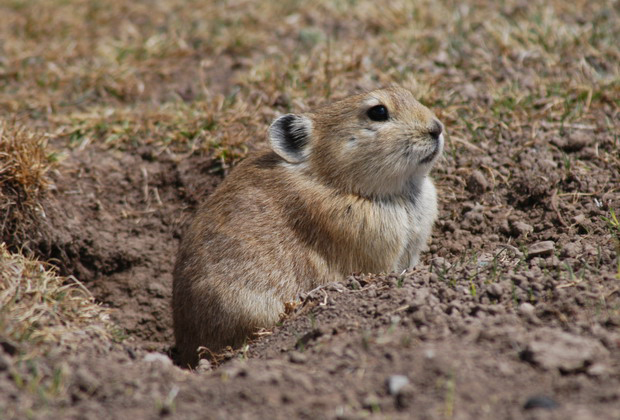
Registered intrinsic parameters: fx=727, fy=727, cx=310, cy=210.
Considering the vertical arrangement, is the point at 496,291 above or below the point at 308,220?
above

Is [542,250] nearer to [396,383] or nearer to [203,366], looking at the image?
[396,383]

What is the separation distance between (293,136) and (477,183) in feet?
6.17

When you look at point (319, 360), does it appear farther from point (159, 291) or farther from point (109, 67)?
point (109, 67)

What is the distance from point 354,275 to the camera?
6.09 meters

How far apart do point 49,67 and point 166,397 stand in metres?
6.91

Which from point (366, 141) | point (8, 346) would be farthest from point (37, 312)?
point (366, 141)

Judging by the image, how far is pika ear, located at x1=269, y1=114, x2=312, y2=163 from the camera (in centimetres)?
648

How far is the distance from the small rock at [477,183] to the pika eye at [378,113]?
1331 millimetres

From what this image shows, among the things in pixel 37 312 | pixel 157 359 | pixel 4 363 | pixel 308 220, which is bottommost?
pixel 157 359

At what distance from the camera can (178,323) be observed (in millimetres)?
6191

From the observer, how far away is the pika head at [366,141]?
613cm

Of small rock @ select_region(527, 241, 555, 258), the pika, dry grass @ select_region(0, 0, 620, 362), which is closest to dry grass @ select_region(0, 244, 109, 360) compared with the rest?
the pika

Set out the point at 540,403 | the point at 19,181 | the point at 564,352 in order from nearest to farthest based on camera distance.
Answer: the point at 540,403 → the point at 564,352 → the point at 19,181

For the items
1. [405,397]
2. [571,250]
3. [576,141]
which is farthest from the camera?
[576,141]
